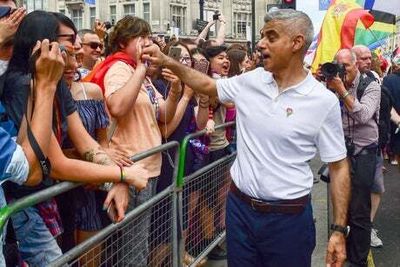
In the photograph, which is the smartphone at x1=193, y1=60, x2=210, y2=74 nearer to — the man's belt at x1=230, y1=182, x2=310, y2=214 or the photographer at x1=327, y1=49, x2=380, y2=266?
the photographer at x1=327, y1=49, x2=380, y2=266

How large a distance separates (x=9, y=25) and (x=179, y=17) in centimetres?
6343

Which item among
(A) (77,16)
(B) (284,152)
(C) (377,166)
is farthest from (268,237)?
(A) (77,16)

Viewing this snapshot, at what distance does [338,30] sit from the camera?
7035 millimetres

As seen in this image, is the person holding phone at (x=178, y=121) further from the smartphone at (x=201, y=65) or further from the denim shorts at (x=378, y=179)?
the denim shorts at (x=378, y=179)

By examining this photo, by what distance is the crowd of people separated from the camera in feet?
7.52

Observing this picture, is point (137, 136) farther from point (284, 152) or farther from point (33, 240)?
point (33, 240)

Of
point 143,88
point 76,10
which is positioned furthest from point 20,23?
point 76,10

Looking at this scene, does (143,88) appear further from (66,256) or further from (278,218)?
(66,256)

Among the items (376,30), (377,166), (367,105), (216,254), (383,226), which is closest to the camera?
(367,105)

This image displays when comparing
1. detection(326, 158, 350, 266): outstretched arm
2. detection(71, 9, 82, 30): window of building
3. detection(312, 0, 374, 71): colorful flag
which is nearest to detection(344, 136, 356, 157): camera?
detection(326, 158, 350, 266): outstretched arm

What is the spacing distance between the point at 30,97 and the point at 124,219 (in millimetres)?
910

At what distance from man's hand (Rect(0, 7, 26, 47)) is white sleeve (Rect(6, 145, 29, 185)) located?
72cm

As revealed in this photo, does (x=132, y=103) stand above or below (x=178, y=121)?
above

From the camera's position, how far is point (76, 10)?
66.6m
